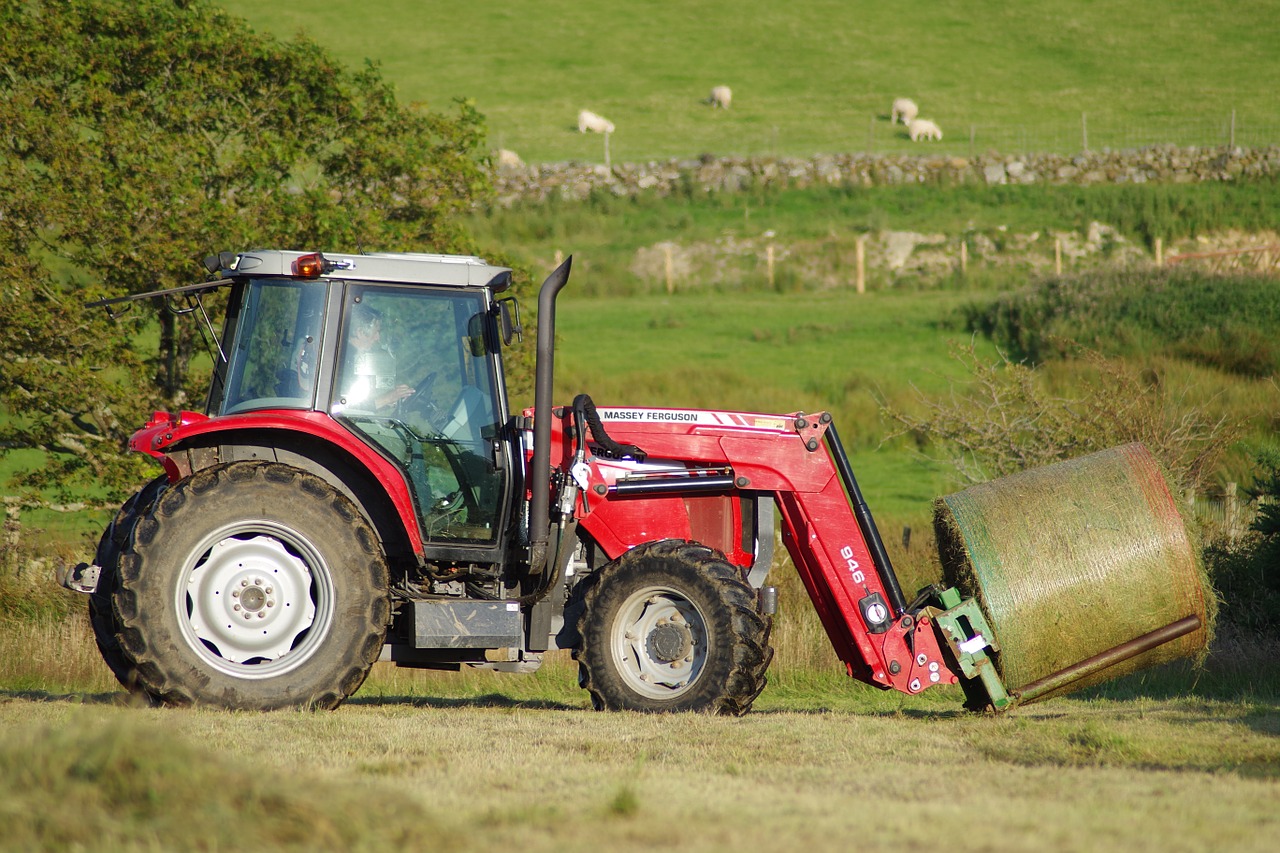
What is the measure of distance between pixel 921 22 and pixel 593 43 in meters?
16.8

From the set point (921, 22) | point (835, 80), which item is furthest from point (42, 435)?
point (921, 22)

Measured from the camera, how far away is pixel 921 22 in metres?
72.9

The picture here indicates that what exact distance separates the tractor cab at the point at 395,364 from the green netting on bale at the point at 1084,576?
2.79 m

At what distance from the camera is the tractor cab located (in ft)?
26.2

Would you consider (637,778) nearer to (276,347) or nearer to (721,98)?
(276,347)

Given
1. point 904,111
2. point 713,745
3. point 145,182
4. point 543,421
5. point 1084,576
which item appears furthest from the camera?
point 904,111

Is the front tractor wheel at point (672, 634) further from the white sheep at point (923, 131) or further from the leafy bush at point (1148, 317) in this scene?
the white sheep at point (923, 131)

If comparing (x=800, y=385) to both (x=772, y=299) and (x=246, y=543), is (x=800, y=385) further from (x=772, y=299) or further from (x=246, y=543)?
(x=246, y=543)

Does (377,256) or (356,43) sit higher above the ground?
(356,43)

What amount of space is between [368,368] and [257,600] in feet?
4.66

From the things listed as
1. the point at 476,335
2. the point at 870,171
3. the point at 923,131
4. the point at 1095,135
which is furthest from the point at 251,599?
the point at 1095,135

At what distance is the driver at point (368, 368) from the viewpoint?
8.00 metres

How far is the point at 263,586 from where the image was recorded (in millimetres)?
7629

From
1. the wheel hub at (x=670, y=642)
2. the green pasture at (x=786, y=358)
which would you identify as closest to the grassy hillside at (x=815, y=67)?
the green pasture at (x=786, y=358)
